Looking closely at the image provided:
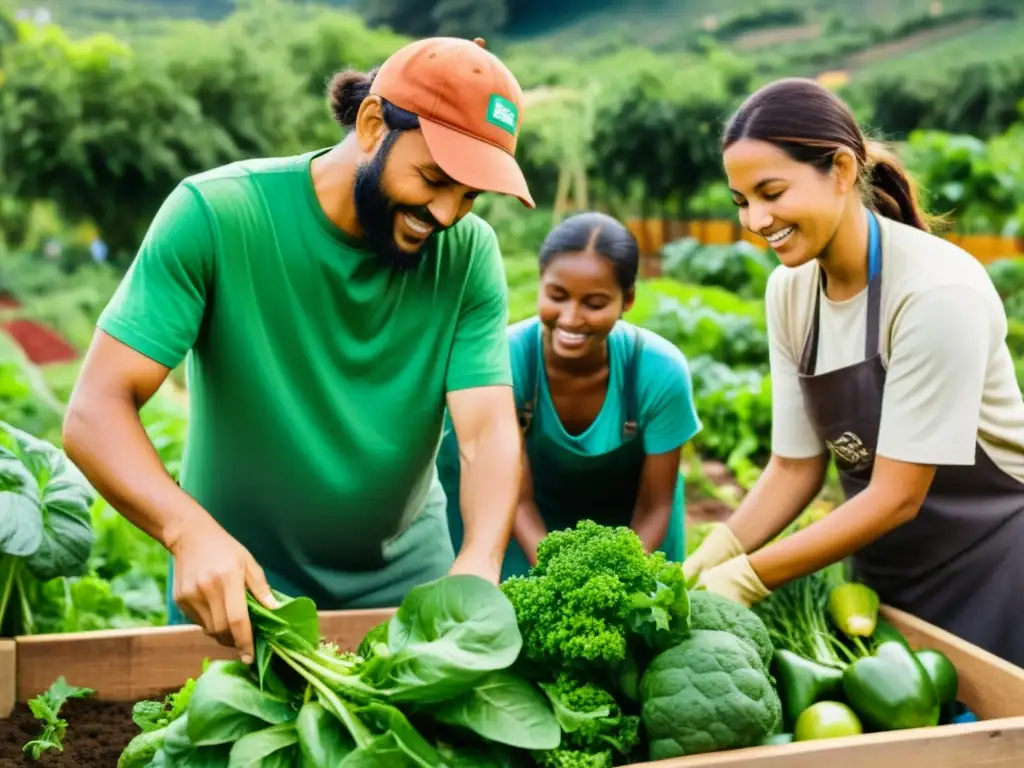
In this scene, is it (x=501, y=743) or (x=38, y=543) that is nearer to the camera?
(x=501, y=743)

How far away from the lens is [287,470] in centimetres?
233

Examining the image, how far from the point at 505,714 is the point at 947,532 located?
1.22 m

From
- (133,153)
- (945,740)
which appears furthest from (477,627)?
(133,153)

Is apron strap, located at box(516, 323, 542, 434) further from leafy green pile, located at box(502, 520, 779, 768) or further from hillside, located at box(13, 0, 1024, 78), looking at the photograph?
hillside, located at box(13, 0, 1024, 78)

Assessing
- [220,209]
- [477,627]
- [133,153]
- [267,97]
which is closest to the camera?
[477,627]

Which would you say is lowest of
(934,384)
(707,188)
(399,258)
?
(707,188)

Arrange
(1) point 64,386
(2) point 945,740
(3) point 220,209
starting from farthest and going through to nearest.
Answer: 1. (1) point 64,386
2. (3) point 220,209
3. (2) point 945,740

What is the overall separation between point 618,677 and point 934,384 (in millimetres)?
896

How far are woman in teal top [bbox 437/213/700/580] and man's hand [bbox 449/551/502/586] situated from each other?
0.81 m

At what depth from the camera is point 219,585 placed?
1.77 meters

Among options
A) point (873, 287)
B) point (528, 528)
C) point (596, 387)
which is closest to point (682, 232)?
point (596, 387)

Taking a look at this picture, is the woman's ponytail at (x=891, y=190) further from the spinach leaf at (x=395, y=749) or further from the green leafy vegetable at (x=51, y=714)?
the green leafy vegetable at (x=51, y=714)

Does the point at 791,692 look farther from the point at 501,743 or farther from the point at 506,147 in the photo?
the point at 506,147

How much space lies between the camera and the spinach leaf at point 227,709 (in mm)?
1629
